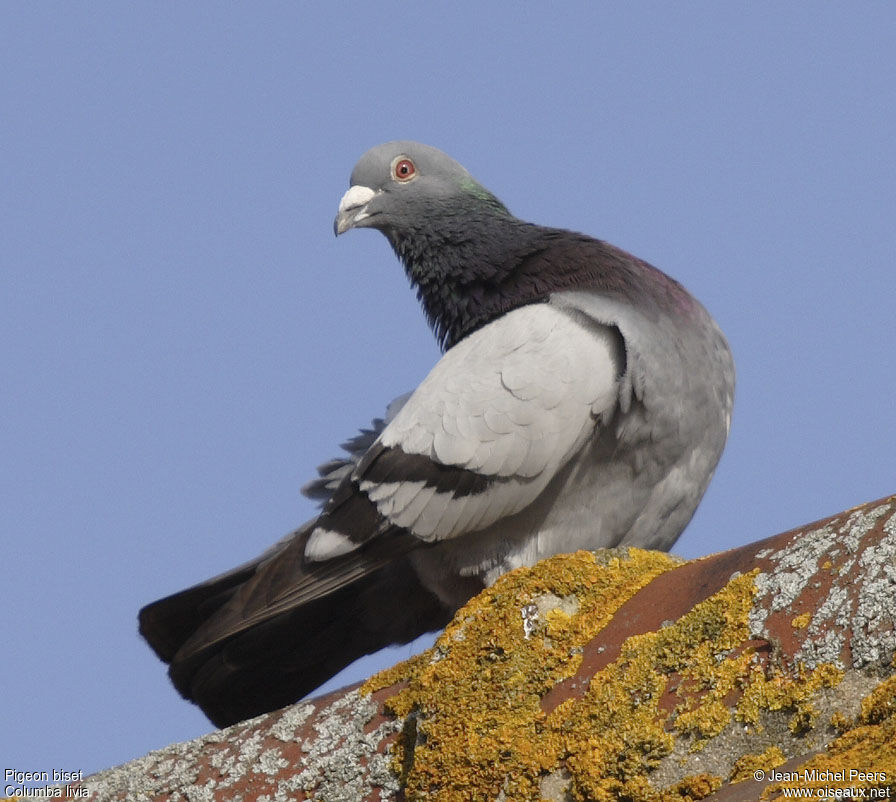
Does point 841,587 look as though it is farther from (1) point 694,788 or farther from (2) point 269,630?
(2) point 269,630

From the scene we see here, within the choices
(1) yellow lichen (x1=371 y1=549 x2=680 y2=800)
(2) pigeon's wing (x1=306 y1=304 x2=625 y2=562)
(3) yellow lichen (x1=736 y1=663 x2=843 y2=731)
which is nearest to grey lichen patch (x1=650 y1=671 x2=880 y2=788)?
(3) yellow lichen (x1=736 y1=663 x2=843 y2=731)

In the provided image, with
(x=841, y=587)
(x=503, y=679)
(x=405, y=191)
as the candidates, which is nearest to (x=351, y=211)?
(x=405, y=191)

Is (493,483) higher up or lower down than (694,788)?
higher up

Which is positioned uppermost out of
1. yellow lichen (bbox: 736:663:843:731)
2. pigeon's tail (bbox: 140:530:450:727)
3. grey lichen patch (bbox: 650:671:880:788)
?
pigeon's tail (bbox: 140:530:450:727)

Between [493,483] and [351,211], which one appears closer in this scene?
[493,483]

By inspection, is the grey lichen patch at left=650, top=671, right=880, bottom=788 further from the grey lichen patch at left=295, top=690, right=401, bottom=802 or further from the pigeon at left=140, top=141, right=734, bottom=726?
the pigeon at left=140, top=141, right=734, bottom=726

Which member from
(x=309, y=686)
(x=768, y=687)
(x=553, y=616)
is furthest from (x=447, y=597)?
(x=768, y=687)

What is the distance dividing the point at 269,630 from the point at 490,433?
145 centimetres

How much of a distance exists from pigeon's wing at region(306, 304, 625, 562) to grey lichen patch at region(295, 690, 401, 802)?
1.66 meters

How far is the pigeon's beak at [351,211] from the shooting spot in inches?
320

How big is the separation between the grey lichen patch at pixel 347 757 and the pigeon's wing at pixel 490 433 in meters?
1.66

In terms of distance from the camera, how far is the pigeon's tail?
20.7 ft

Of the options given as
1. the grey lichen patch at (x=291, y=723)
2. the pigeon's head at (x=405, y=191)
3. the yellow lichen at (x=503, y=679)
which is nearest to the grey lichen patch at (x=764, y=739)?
the yellow lichen at (x=503, y=679)

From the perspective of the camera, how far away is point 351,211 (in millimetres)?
8148
